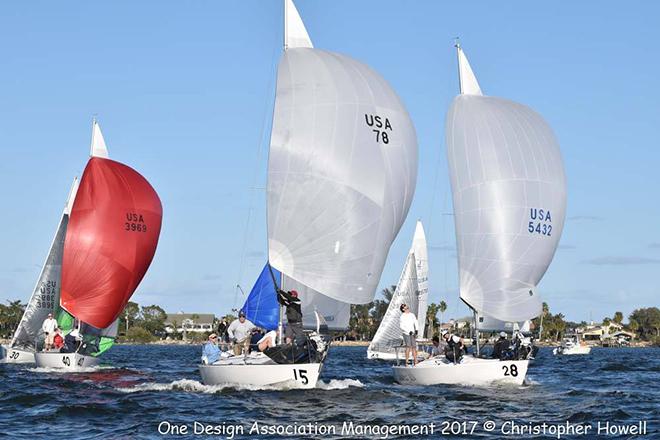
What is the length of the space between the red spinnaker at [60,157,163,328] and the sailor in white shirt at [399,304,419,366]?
14.9 metres

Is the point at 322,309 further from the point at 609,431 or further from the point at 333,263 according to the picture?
the point at 609,431

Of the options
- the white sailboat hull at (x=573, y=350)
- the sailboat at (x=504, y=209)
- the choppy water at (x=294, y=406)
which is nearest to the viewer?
the choppy water at (x=294, y=406)

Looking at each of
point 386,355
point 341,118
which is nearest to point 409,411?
point 341,118

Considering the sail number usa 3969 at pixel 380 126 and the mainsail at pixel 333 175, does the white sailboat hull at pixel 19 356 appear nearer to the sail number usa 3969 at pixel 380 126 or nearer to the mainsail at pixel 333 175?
the mainsail at pixel 333 175

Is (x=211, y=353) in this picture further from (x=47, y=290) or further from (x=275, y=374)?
(x=47, y=290)

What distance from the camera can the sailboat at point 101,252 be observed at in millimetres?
41250

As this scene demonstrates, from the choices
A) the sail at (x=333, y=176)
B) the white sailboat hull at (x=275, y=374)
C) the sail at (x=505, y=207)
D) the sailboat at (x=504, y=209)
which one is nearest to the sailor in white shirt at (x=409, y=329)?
the sailboat at (x=504, y=209)

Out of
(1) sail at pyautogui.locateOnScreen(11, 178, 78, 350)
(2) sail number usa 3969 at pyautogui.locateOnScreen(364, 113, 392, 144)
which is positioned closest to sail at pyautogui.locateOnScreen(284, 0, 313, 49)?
(2) sail number usa 3969 at pyautogui.locateOnScreen(364, 113, 392, 144)

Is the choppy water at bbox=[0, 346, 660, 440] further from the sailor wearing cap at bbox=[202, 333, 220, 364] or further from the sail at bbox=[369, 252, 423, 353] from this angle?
the sail at bbox=[369, 252, 423, 353]

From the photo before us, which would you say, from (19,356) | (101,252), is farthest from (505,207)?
(19,356)

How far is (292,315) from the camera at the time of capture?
27.4m

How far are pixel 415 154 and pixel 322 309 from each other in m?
5.82

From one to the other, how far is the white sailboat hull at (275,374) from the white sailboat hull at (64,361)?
14492 mm

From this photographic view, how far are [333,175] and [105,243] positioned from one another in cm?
1543
